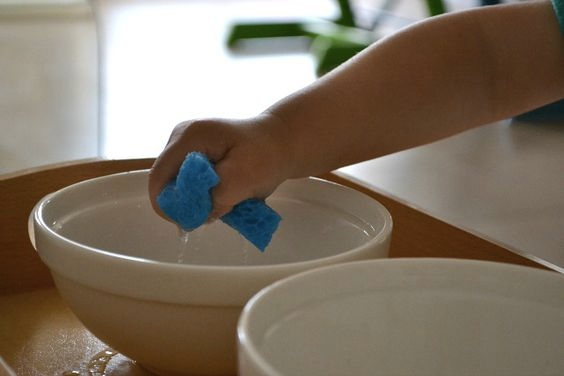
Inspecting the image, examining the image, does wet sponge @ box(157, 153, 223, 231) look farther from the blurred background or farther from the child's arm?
the blurred background

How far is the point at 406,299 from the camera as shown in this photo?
438 mm

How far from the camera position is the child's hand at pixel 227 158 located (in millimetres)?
555

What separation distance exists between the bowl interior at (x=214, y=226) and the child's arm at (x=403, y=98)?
31 mm

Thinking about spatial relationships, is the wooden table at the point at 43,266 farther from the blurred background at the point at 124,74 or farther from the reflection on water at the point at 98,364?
the blurred background at the point at 124,74

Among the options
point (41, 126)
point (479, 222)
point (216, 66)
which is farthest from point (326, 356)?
point (216, 66)

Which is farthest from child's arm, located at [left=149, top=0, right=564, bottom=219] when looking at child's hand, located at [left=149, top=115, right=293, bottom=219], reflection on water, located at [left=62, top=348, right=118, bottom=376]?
reflection on water, located at [left=62, top=348, right=118, bottom=376]

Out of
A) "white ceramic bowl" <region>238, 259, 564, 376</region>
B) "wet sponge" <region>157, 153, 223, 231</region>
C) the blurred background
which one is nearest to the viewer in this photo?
"white ceramic bowl" <region>238, 259, 564, 376</region>

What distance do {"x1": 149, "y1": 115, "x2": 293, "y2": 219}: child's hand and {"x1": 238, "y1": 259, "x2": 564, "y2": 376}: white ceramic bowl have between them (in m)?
0.14

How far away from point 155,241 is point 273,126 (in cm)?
13

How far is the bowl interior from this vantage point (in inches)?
24.5

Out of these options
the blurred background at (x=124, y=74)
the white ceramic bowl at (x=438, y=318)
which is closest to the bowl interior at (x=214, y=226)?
the white ceramic bowl at (x=438, y=318)

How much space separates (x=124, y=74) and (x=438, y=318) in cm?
202

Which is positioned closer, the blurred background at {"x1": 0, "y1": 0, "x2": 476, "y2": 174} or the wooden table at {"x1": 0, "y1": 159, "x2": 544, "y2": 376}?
the wooden table at {"x1": 0, "y1": 159, "x2": 544, "y2": 376}

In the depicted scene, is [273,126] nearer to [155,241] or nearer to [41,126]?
[155,241]
